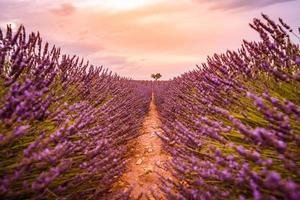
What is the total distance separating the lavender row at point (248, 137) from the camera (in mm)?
1186

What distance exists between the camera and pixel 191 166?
77.6 inches

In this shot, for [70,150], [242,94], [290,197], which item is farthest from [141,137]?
[290,197]

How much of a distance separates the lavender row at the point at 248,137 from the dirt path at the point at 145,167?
37 cm

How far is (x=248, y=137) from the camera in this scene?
1.33m

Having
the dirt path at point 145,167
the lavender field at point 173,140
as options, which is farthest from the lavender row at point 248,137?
the dirt path at point 145,167

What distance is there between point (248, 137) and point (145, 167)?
2.34 m

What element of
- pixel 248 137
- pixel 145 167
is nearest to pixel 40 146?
pixel 248 137

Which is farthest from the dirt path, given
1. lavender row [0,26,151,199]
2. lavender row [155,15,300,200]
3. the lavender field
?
lavender row [0,26,151,199]

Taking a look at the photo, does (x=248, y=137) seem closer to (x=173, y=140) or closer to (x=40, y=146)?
(x=40, y=146)

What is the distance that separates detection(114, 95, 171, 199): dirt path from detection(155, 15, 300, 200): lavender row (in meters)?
0.37

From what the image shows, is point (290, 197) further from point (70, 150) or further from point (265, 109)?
point (70, 150)

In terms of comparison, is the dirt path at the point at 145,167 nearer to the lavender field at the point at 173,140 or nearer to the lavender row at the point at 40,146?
the lavender field at the point at 173,140

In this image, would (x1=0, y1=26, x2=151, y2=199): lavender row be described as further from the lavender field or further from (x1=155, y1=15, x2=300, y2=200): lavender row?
(x1=155, y1=15, x2=300, y2=200): lavender row

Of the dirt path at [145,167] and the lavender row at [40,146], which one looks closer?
the lavender row at [40,146]
